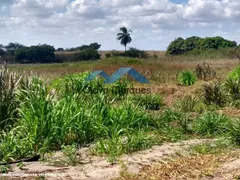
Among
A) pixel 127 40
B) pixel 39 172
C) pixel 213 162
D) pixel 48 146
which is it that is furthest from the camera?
pixel 127 40

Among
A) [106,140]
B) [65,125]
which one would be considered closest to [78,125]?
[65,125]

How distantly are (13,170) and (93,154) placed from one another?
1.23 metres

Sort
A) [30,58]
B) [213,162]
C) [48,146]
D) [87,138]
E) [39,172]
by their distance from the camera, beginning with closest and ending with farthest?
[39,172] < [213,162] < [48,146] < [87,138] < [30,58]

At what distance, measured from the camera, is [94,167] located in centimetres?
574

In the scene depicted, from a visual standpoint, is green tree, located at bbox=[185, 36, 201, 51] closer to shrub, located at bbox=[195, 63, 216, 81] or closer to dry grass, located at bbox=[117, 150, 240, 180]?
shrub, located at bbox=[195, 63, 216, 81]

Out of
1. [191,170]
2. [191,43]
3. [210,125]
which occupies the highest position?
[191,43]

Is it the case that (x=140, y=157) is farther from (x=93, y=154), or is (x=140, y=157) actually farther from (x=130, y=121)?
(x=130, y=121)

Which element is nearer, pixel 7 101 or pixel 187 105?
pixel 7 101

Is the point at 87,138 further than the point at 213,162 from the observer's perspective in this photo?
Yes

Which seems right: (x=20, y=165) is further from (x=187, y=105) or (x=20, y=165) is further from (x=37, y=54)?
(x=37, y=54)

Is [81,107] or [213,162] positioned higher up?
[81,107]

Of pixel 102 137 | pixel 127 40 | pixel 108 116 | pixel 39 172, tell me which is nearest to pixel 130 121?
pixel 108 116

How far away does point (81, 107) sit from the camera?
308 inches

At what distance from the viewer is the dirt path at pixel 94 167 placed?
5.35 metres
